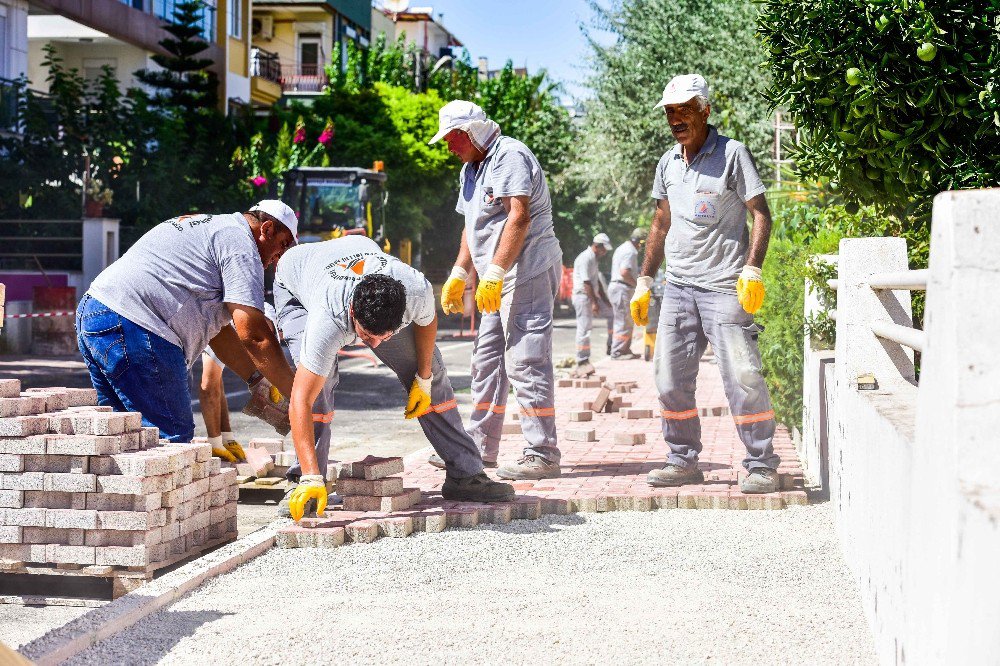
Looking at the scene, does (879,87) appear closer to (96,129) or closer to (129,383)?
(129,383)

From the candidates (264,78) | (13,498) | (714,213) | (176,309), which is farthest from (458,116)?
(264,78)

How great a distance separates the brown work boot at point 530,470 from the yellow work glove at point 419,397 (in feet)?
3.69

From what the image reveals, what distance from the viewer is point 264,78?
43156mm

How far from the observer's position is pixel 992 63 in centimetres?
479

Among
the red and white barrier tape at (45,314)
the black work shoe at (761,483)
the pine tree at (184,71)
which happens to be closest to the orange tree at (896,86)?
the black work shoe at (761,483)

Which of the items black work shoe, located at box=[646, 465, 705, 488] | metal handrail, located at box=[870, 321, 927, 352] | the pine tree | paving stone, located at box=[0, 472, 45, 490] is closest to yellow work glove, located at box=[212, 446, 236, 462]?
paving stone, located at box=[0, 472, 45, 490]

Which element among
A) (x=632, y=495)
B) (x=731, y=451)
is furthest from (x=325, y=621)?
(x=731, y=451)

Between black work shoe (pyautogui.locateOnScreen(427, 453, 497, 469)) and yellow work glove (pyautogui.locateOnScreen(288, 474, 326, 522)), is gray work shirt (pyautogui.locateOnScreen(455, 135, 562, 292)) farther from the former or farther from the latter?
yellow work glove (pyautogui.locateOnScreen(288, 474, 326, 522))

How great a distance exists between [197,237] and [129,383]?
2.54ft

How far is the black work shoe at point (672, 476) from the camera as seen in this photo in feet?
22.7

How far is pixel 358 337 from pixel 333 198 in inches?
739

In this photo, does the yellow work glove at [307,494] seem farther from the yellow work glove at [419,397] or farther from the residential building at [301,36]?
the residential building at [301,36]

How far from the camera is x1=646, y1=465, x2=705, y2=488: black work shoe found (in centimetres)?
693

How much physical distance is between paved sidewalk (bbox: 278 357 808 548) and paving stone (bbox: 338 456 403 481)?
0.62 ft
